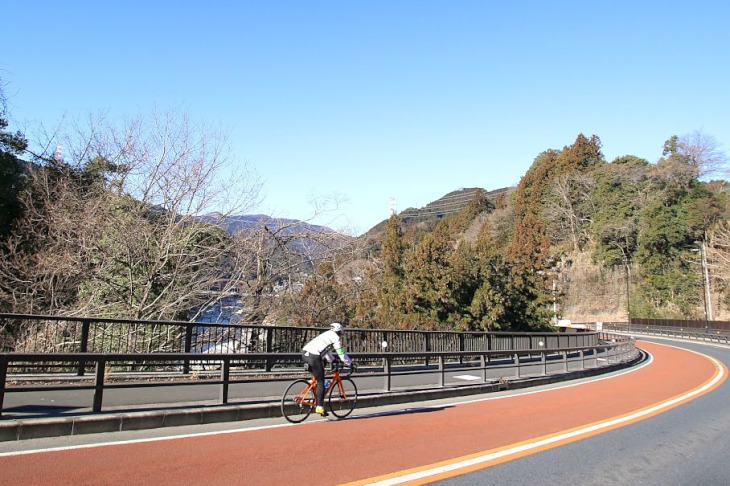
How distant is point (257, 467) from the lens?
20.7 feet

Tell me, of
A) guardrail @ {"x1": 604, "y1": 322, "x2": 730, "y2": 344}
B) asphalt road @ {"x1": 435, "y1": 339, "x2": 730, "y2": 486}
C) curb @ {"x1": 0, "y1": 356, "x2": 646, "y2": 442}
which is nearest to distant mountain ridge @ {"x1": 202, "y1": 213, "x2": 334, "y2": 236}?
curb @ {"x1": 0, "y1": 356, "x2": 646, "y2": 442}

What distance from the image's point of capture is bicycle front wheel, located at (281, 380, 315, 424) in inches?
370

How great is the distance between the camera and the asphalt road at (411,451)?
6.00 metres

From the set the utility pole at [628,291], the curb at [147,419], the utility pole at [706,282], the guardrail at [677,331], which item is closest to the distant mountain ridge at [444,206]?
the utility pole at [628,291]

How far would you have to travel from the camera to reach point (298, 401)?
9.47m

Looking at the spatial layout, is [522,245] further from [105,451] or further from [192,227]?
[105,451]

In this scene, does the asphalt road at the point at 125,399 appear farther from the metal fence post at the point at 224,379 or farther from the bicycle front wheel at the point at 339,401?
the bicycle front wheel at the point at 339,401

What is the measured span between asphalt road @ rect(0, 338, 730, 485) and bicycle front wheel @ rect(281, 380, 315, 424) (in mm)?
388

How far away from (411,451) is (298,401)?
2.70 metres

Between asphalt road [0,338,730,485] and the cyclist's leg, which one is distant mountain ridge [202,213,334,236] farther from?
the cyclist's leg

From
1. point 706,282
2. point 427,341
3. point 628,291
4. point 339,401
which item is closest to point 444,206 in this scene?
point 628,291

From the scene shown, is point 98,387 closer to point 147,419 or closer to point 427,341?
point 147,419

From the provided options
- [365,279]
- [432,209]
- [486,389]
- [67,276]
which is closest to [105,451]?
[486,389]

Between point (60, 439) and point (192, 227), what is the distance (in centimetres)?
1088
